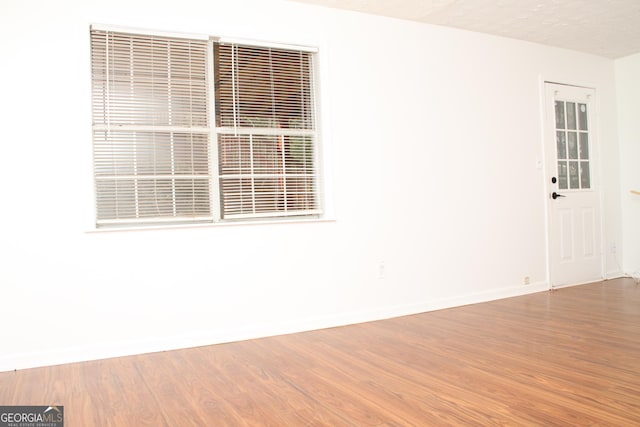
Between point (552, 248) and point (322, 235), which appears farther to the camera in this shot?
point (552, 248)

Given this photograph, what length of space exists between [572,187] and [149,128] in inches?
183

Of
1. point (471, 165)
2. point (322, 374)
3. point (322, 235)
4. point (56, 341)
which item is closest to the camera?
point (322, 374)

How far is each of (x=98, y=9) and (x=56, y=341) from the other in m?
2.25

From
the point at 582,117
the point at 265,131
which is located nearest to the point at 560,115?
the point at 582,117

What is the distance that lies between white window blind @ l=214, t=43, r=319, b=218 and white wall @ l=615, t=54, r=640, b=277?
164 inches

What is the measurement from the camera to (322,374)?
2.96 metres

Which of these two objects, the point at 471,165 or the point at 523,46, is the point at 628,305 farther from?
the point at 523,46

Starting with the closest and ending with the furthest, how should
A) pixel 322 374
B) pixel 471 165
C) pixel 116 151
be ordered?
pixel 322 374, pixel 116 151, pixel 471 165

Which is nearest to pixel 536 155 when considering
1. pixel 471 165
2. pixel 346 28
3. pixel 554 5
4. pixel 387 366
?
pixel 471 165

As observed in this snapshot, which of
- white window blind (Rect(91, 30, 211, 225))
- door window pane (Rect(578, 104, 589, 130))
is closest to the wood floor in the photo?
white window blind (Rect(91, 30, 211, 225))

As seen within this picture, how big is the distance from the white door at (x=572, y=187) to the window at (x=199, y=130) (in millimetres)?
2894

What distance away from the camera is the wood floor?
2.34m

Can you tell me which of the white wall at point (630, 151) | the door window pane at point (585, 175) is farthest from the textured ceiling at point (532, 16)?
the door window pane at point (585, 175)

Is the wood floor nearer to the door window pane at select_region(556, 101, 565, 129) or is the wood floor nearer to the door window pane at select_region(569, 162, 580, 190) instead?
the door window pane at select_region(569, 162, 580, 190)
